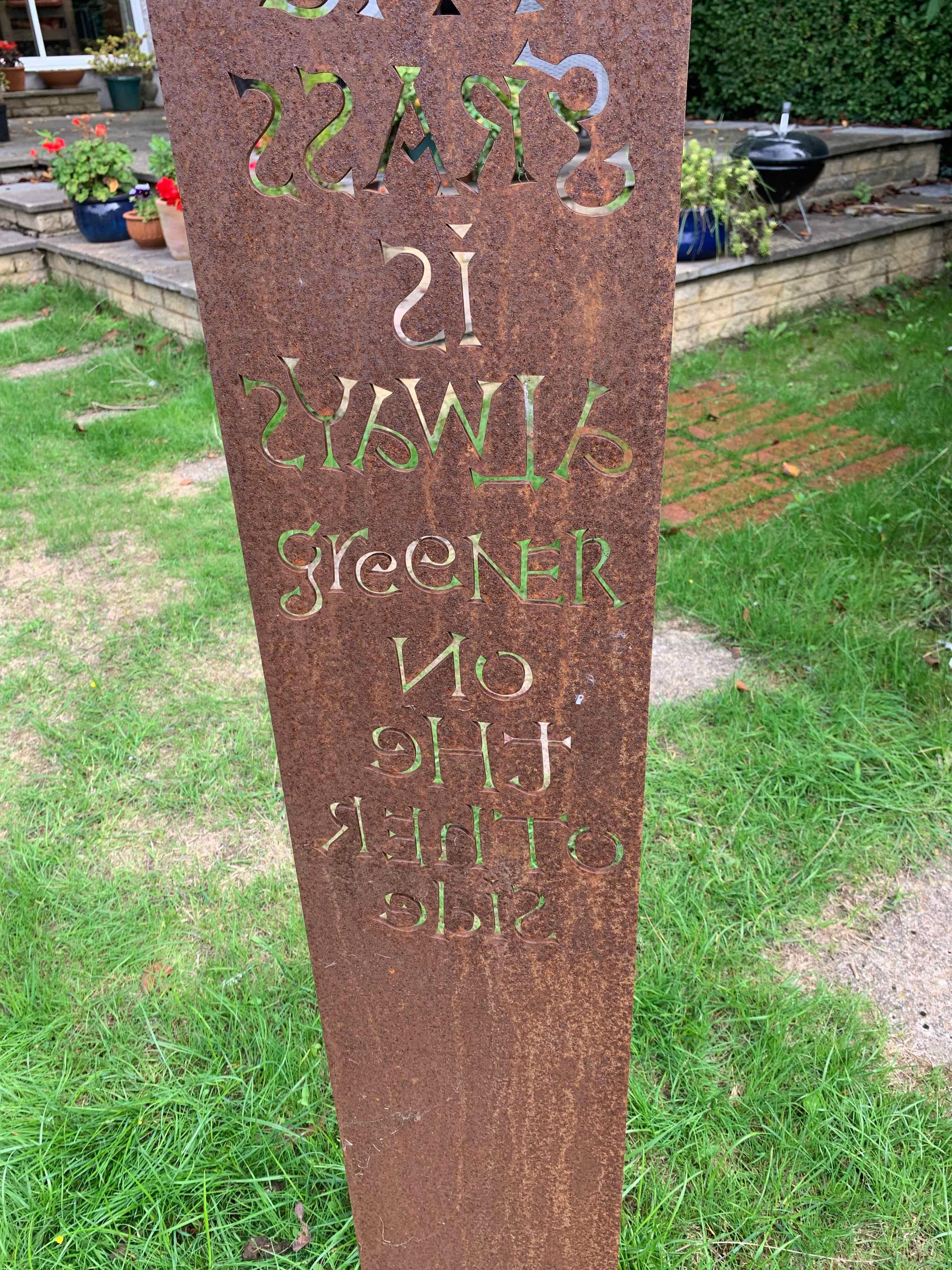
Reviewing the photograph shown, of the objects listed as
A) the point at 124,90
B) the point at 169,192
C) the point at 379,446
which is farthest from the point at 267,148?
the point at 124,90

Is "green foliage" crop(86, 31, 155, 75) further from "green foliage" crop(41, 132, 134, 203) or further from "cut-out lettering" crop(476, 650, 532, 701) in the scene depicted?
"cut-out lettering" crop(476, 650, 532, 701)

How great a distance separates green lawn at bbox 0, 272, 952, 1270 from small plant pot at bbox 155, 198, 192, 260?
2.17 meters

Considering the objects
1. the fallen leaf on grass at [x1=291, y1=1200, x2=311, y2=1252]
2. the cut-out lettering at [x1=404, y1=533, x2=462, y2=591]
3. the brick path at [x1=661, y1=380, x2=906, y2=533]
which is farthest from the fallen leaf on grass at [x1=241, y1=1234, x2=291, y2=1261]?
the brick path at [x1=661, y1=380, x2=906, y2=533]

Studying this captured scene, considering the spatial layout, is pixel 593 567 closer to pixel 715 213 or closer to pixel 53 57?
pixel 715 213

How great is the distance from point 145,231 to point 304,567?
5595mm

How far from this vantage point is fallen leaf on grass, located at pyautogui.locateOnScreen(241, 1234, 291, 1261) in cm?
175

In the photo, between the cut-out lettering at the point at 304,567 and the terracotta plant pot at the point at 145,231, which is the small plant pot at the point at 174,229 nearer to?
the terracotta plant pot at the point at 145,231

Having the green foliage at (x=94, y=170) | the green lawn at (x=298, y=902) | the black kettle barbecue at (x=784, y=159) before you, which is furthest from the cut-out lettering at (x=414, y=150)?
the green foliage at (x=94, y=170)

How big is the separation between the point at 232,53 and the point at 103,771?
219 cm

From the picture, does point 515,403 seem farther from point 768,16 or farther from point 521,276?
point 768,16

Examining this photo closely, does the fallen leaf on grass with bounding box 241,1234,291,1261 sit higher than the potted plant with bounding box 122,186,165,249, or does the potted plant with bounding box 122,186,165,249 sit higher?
the potted plant with bounding box 122,186,165,249

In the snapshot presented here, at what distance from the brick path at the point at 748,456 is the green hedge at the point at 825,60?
3707 millimetres

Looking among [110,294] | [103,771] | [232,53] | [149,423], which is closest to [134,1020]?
[103,771]

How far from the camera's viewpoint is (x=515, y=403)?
102cm
